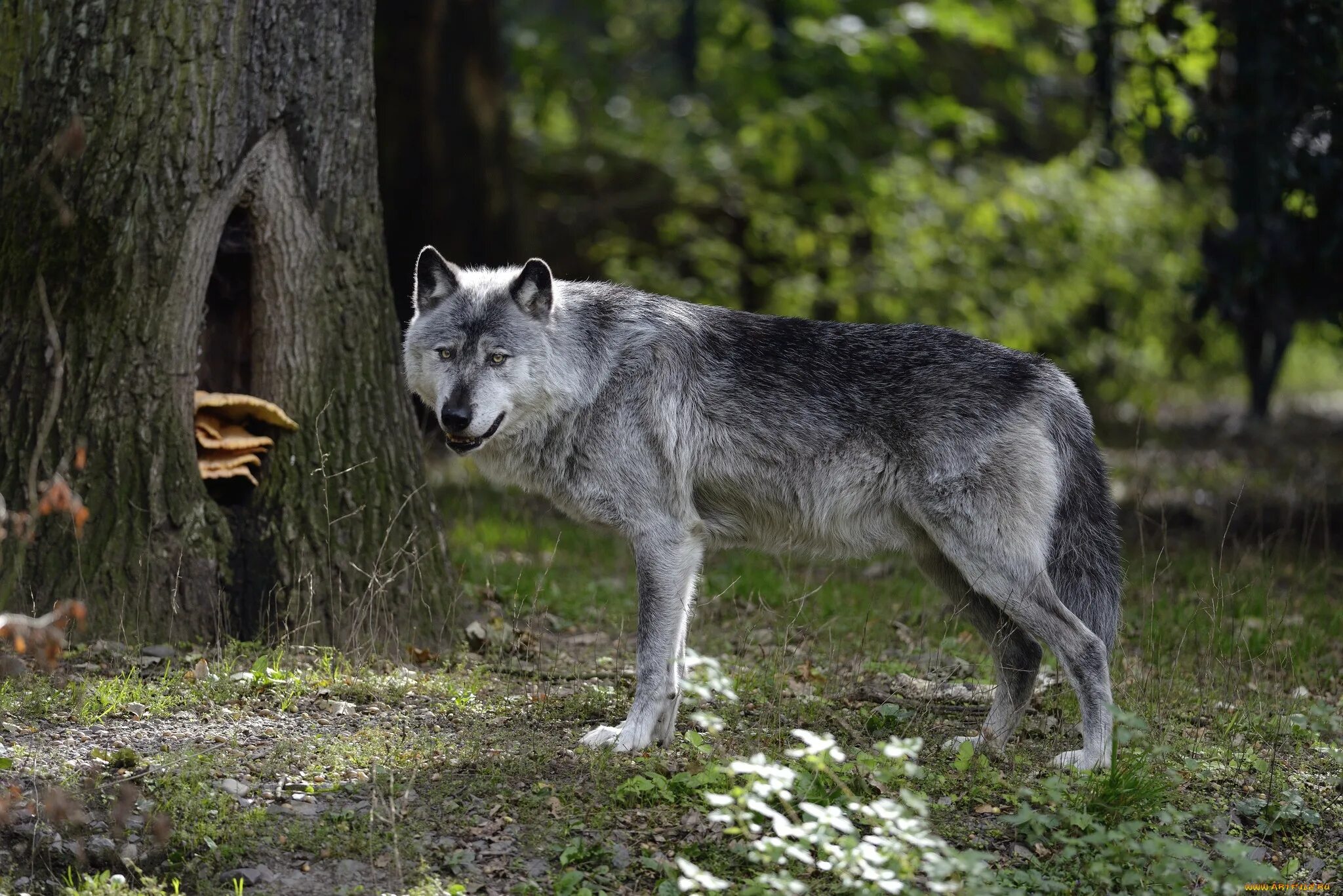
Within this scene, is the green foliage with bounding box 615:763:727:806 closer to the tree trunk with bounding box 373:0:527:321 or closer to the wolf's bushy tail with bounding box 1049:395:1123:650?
the wolf's bushy tail with bounding box 1049:395:1123:650

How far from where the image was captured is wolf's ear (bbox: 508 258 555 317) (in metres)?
5.38

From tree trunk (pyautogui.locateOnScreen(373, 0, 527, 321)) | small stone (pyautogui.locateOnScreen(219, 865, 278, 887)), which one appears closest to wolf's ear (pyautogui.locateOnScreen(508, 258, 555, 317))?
small stone (pyautogui.locateOnScreen(219, 865, 278, 887))

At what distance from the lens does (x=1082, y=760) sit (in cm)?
499

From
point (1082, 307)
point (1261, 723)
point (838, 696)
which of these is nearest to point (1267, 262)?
point (1261, 723)

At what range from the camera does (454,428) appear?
500 cm

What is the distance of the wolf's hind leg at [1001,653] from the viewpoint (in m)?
5.41

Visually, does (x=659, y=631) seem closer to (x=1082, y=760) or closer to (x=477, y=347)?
(x=477, y=347)

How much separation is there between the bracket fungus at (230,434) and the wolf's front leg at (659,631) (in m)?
1.99

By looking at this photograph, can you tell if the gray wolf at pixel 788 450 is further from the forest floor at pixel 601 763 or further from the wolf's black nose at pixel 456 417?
the forest floor at pixel 601 763

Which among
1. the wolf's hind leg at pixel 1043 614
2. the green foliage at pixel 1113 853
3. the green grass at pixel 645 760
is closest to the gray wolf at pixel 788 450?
the wolf's hind leg at pixel 1043 614

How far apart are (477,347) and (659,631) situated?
1.41 metres

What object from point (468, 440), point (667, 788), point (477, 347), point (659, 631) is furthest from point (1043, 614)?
point (477, 347)

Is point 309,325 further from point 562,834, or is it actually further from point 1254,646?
point 1254,646

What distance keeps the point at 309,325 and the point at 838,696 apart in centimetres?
312
